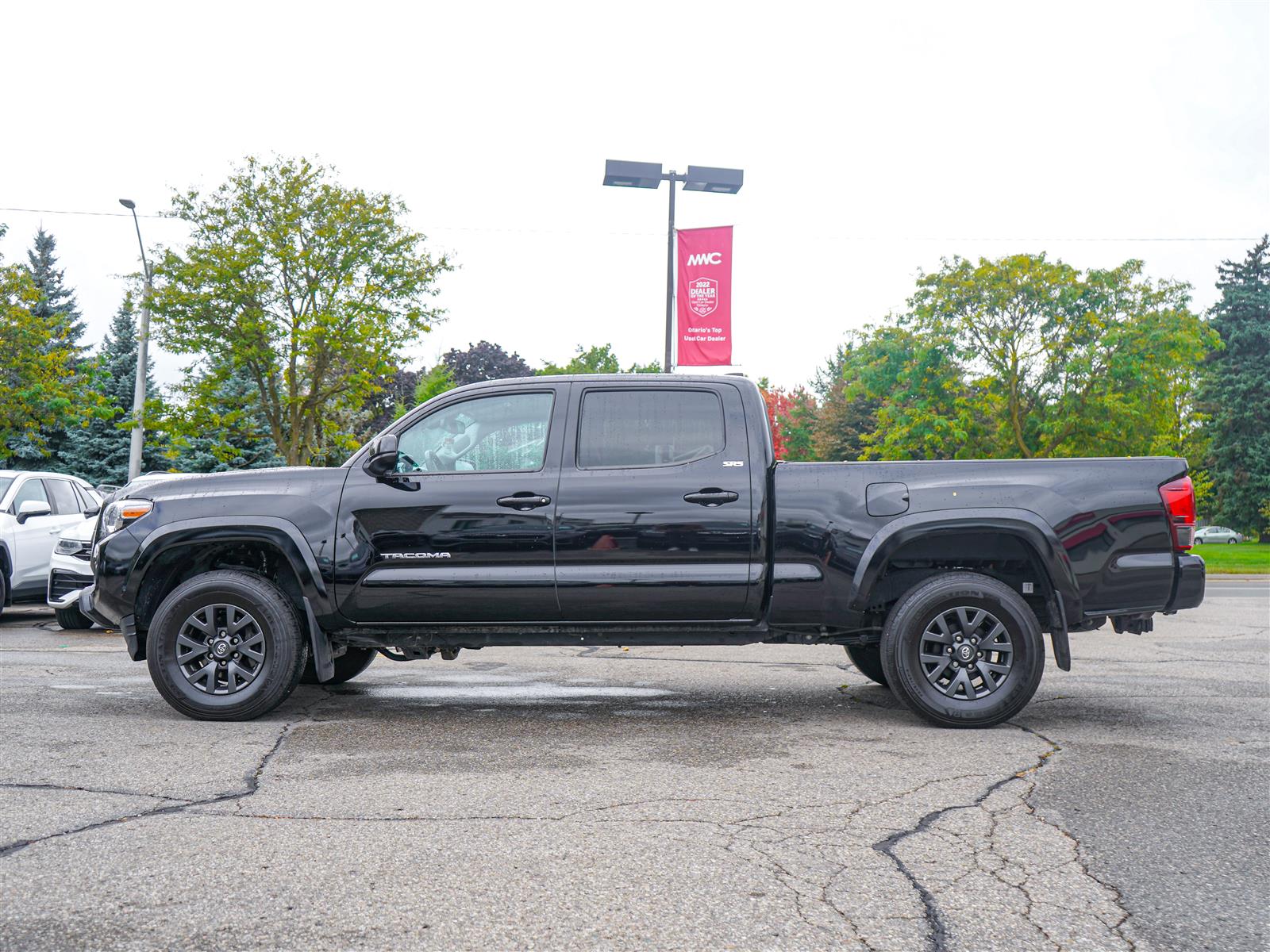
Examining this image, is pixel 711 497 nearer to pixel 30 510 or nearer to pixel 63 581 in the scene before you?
pixel 63 581

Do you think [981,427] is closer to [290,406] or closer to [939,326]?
[939,326]

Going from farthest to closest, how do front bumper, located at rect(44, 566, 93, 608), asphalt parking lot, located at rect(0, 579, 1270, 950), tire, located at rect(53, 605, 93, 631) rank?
front bumper, located at rect(44, 566, 93, 608) → tire, located at rect(53, 605, 93, 631) → asphalt parking lot, located at rect(0, 579, 1270, 950)

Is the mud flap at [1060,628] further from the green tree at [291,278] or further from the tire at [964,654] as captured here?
the green tree at [291,278]

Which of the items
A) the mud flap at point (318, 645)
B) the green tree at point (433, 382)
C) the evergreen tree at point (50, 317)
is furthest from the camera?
the green tree at point (433, 382)

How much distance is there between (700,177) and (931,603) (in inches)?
562

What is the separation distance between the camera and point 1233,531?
6862 centimetres

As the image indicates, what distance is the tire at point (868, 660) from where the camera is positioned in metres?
7.58

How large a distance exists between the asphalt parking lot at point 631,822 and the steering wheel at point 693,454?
5.03 feet

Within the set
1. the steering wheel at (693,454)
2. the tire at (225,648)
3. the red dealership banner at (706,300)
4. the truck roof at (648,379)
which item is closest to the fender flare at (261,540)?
the tire at (225,648)

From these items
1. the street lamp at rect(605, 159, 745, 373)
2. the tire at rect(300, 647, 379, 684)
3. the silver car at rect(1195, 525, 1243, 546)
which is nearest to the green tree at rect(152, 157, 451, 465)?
the street lamp at rect(605, 159, 745, 373)

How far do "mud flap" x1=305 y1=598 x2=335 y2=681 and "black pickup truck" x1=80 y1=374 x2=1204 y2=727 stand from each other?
0.01 m

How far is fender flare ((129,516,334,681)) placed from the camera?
20.6 feet

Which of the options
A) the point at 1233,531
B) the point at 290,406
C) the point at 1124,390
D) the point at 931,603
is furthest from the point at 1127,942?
the point at 1233,531

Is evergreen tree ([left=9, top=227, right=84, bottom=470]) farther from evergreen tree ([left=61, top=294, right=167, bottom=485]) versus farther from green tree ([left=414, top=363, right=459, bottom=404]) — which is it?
green tree ([left=414, top=363, right=459, bottom=404])
